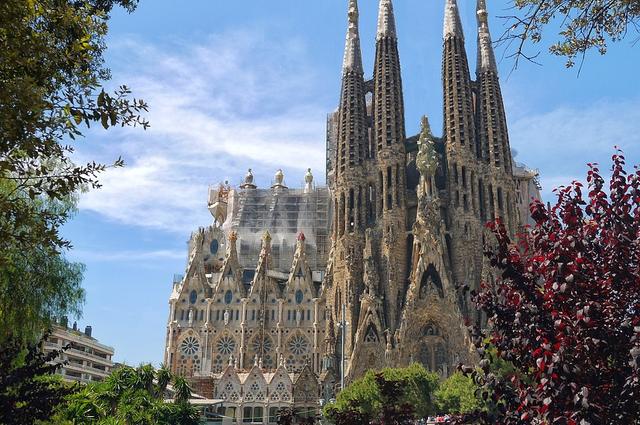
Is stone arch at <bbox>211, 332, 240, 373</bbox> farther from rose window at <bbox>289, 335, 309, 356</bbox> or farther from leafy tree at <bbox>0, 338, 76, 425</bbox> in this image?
leafy tree at <bbox>0, 338, 76, 425</bbox>

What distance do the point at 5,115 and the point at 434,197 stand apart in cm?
5189

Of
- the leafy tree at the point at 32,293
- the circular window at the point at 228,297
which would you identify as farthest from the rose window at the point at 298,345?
the leafy tree at the point at 32,293

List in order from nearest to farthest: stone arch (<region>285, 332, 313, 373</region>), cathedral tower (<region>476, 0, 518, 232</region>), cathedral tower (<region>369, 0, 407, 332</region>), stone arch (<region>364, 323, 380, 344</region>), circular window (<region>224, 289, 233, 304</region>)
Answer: stone arch (<region>364, 323, 380, 344</region>) → cathedral tower (<region>369, 0, 407, 332</region>) → cathedral tower (<region>476, 0, 518, 232</region>) → stone arch (<region>285, 332, 313, 373</region>) → circular window (<region>224, 289, 233, 304</region>)

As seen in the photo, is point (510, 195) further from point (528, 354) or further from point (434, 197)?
point (528, 354)

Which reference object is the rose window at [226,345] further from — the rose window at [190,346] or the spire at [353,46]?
the spire at [353,46]

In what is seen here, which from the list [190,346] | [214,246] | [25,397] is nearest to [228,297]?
[190,346]

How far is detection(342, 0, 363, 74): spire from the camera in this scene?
2589 inches

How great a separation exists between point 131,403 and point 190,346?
36.8 m

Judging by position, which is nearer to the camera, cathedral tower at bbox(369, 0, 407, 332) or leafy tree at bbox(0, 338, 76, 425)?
leafy tree at bbox(0, 338, 76, 425)

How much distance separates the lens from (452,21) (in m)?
65.1

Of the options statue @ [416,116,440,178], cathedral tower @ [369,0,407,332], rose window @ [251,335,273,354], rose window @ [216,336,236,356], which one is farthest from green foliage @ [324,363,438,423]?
rose window @ [216,336,236,356]

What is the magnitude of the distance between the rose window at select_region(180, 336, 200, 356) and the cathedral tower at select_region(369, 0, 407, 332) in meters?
19.1

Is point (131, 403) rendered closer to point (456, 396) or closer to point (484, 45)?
point (456, 396)

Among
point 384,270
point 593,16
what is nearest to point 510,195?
point 384,270
